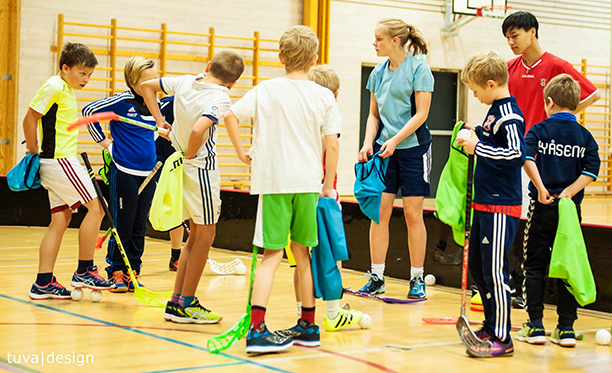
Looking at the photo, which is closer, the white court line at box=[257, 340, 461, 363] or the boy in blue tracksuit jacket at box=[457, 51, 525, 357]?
the white court line at box=[257, 340, 461, 363]

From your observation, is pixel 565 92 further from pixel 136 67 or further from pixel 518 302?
pixel 136 67

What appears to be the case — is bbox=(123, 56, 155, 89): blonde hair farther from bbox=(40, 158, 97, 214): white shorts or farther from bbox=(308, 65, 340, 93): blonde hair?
bbox=(308, 65, 340, 93): blonde hair

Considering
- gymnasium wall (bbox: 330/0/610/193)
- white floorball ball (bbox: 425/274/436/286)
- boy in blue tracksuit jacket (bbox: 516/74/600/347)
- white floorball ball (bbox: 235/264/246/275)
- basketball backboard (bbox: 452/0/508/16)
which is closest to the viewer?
boy in blue tracksuit jacket (bbox: 516/74/600/347)

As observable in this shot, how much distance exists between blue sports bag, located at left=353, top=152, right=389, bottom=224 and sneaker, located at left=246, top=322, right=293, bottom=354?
1.52 metres

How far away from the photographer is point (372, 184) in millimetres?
4527

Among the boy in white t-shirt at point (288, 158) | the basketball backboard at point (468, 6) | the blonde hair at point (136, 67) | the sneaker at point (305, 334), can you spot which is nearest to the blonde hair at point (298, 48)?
the boy in white t-shirt at point (288, 158)

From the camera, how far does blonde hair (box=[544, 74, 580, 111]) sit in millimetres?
3604

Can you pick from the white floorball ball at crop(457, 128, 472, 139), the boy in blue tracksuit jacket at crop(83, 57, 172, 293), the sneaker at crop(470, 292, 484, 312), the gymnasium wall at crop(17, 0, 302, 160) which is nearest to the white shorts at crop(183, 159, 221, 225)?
the boy in blue tracksuit jacket at crop(83, 57, 172, 293)

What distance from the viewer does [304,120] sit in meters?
3.24

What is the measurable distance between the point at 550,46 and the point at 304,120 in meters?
11.6

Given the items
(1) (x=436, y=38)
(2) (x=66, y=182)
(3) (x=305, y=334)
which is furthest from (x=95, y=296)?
(1) (x=436, y=38)

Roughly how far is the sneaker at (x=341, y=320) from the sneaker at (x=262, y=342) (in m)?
0.51

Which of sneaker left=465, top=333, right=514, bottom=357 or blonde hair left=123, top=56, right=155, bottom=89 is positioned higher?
blonde hair left=123, top=56, right=155, bottom=89

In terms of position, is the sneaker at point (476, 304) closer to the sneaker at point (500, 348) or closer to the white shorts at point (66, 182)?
the sneaker at point (500, 348)
